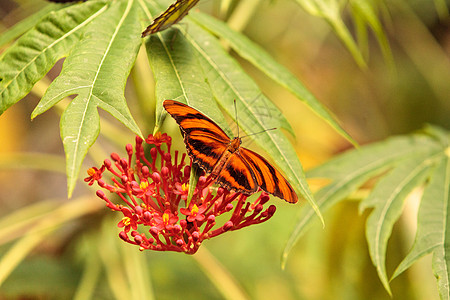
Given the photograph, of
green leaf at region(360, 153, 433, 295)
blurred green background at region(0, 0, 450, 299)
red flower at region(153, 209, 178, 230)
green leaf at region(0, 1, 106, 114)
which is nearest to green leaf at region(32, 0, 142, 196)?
green leaf at region(0, 1, 106, 114)

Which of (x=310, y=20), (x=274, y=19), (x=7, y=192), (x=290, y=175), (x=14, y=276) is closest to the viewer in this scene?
(x=290, y=175)

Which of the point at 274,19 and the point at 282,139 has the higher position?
the point at 274,19

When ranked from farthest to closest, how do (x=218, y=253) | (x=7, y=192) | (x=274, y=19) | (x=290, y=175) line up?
(x=7, y=192), (x=274, y=19), (x=218, y=253), (x=290, y=175)

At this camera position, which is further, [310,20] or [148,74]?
[310,20]

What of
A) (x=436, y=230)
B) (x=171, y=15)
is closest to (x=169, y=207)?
(x=171, y=15)

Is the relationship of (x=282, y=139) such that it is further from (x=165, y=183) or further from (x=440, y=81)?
(x=440, y=81)

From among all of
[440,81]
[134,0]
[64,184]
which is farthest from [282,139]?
[64,184]

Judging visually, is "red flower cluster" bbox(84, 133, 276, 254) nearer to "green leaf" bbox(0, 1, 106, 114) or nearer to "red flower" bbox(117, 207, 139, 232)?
"red flower" bbox(117, 207, 139, 232)
